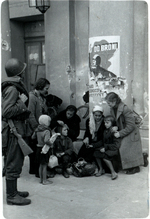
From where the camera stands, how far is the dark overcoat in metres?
4.53

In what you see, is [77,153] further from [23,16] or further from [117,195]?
[23,16]

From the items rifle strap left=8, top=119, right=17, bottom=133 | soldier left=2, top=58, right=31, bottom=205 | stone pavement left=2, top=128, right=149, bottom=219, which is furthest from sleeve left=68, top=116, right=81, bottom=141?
rifle strap left=8, top=119, right=17, bottom=133

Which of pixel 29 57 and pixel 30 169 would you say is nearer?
pixel 30 169

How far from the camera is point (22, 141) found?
11.5 ft

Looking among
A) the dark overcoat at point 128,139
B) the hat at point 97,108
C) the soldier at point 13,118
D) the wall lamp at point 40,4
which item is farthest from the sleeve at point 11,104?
the wall lamp at point 40,4

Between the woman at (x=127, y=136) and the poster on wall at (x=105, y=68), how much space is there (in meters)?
0.29

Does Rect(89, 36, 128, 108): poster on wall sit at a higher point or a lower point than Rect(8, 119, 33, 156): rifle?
higher

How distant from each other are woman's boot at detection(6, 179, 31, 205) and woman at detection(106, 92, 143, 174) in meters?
1.69

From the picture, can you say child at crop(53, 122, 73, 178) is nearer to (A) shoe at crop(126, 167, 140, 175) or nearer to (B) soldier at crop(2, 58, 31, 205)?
(A) shoe at crop(126, 167, 140, 175)

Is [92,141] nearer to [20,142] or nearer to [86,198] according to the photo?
[86,198]

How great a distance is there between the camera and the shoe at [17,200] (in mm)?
3511

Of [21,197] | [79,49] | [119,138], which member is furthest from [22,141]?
[79,49]

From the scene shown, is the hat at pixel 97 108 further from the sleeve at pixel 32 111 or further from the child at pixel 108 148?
the sleeve at pixel 32 111

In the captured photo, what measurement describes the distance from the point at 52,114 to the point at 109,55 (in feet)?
5.94
